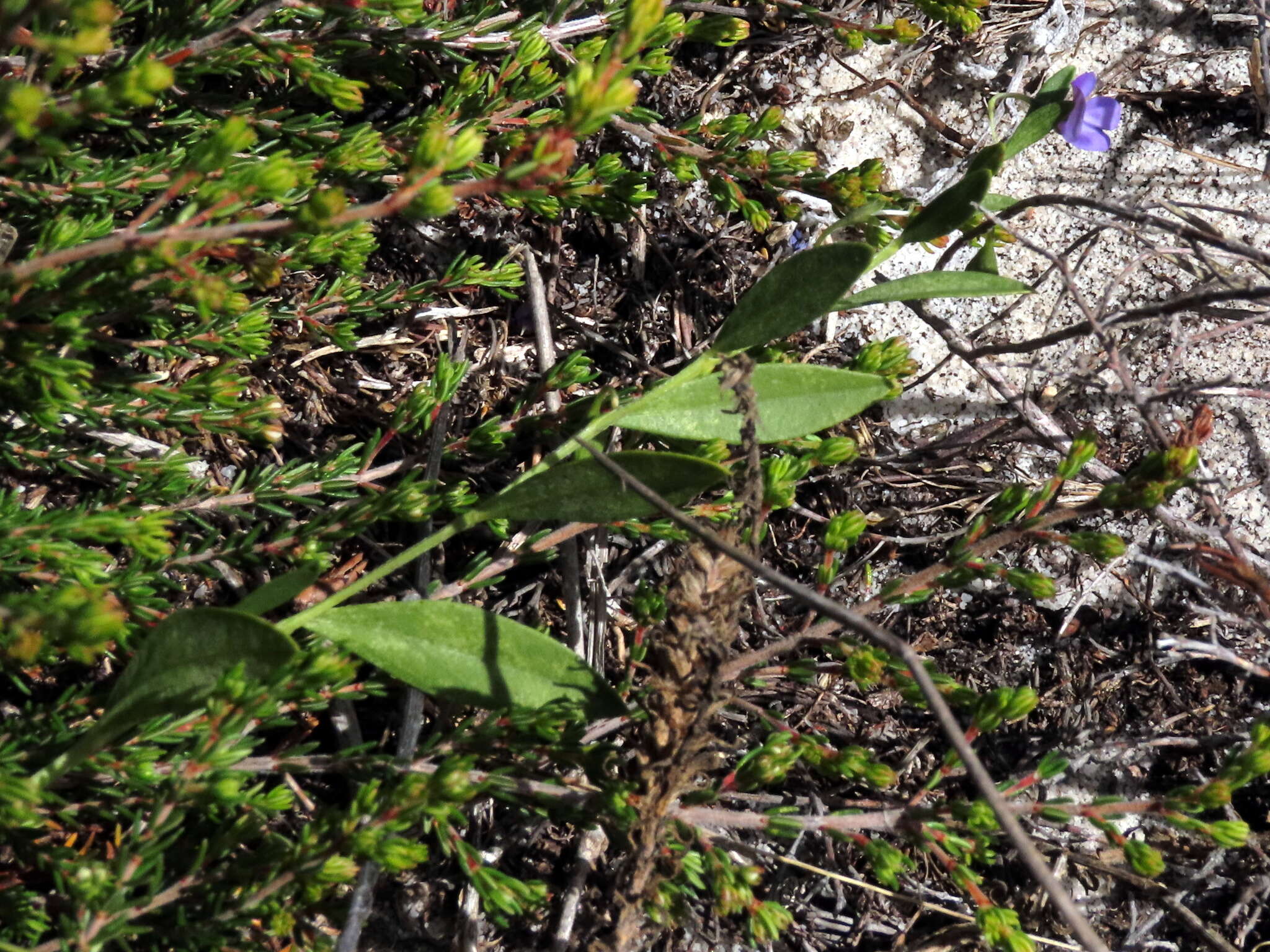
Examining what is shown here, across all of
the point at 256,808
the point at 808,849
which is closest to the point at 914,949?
the point at 808,849

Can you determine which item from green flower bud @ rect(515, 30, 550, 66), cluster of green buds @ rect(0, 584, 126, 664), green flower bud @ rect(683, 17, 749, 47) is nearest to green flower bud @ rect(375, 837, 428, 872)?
cluster of green buds @ rect(0, 584, 126, 664)

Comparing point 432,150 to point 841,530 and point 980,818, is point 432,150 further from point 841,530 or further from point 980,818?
point 980,818

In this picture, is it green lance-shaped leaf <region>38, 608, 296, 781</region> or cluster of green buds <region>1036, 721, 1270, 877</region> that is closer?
green lance-shaped leaf <region>38, 608, 296, 781</region>

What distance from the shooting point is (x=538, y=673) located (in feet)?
6.26

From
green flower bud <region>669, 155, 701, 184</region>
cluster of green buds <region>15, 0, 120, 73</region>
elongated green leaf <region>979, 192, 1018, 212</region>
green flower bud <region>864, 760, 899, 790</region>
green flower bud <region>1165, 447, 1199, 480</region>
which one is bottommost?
green flower bud <region>864, 760, 899, 790</region>

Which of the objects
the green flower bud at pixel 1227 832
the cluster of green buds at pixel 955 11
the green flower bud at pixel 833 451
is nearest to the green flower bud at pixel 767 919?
the green flower bud at pixel 1227 832

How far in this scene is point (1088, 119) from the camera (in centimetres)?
232

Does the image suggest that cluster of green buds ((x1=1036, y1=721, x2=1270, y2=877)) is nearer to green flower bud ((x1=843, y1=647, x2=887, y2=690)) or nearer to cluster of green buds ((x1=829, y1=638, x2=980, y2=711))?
cluster of green buds ((x1=829, y1=638, x2=980, y2=711))

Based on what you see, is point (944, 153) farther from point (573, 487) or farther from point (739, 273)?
point (573, 487)

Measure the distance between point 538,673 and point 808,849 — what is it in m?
0.86

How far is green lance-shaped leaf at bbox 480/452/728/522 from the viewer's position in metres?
1.73

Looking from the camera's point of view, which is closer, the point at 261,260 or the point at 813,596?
the point at 813,596

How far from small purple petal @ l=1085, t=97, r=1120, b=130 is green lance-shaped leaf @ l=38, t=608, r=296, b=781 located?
2010mm

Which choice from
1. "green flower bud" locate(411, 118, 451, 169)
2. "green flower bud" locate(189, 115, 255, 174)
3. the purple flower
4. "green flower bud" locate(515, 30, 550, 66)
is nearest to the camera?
"green flower bud" locate(411, 118, 451, 169)
